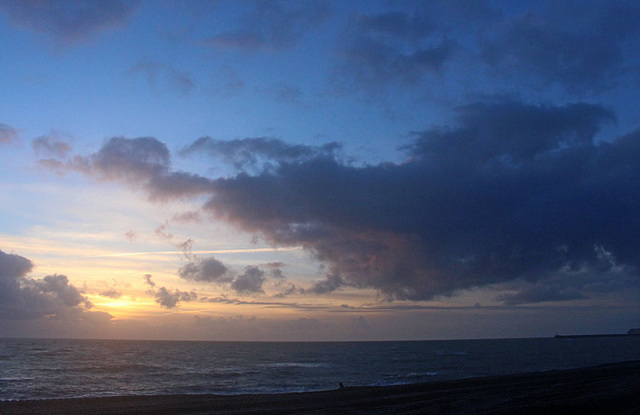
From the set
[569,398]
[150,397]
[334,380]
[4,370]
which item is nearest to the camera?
[569,398]

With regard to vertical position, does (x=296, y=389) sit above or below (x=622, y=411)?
below

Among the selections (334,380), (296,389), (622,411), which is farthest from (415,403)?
(334,380)

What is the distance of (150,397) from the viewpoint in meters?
44.9

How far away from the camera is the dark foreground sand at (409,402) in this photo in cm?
3069

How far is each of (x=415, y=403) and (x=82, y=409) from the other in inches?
1113

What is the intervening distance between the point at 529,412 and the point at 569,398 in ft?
25.9

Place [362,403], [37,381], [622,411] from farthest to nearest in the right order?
[37,381] → [362,403] → [622,411]

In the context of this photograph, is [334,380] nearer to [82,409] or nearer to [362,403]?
[362,403]

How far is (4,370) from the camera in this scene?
243 feet

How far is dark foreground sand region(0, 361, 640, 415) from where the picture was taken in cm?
3069

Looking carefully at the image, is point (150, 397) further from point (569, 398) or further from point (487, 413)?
point (569, 398)

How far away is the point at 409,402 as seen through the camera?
36250 millimetres

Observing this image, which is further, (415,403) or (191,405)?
(191,405)

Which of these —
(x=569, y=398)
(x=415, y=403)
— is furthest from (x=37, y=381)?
(x=569, y=398)
